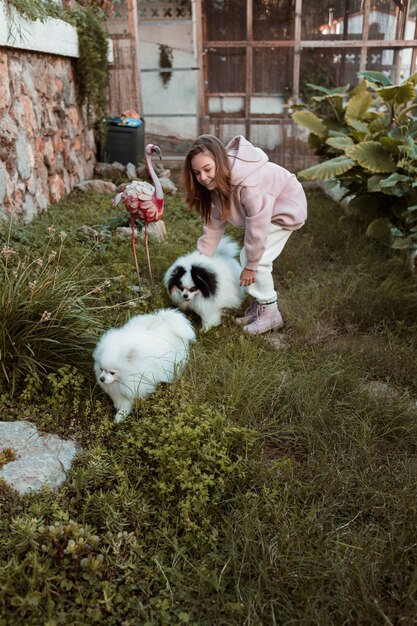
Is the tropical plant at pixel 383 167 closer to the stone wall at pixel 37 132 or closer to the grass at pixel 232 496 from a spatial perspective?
the grass at pixel 232 496

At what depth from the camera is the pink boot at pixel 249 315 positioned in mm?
3995

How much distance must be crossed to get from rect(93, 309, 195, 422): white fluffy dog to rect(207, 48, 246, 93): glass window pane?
337 inches

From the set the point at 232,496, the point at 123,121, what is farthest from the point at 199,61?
the point at 232,496

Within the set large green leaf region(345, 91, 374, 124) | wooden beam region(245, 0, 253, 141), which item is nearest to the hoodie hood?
large green leaf region(345, 91, 374, 124)

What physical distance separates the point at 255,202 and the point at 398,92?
111 inches

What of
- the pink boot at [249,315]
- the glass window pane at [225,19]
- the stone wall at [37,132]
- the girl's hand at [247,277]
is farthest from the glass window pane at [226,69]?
the girl's hand at [247,277]

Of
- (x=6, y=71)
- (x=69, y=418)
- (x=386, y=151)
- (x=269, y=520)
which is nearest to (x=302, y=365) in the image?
(x=269, y=520)

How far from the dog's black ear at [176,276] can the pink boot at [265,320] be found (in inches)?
23.6

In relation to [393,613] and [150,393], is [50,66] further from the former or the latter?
[393,613]

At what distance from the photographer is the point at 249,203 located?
3.59 metres

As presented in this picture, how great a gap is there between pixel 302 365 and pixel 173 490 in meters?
1.29

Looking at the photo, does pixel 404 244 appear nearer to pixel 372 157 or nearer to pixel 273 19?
pixel 372 157

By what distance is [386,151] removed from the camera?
5.38 metres

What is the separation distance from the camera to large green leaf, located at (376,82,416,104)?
17.2 ft
